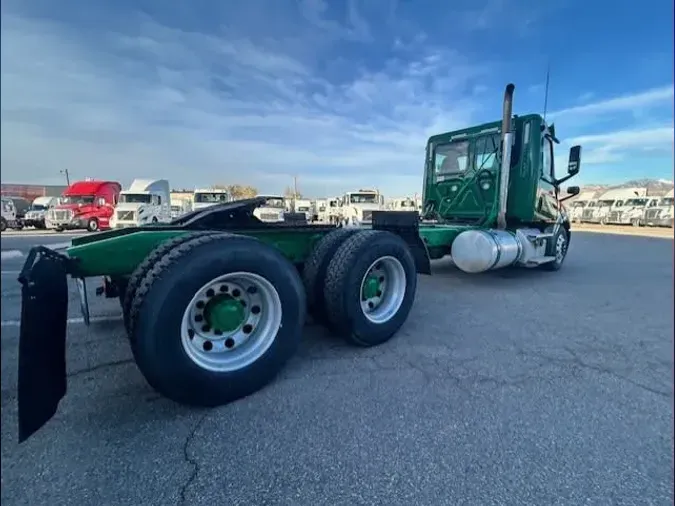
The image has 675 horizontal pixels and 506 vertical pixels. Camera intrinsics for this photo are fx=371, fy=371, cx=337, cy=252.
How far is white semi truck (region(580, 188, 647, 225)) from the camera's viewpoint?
26312 millimetres

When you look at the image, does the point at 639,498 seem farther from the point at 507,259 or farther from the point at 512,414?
the point at 507,259

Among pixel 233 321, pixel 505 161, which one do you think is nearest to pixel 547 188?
pixel 505 161

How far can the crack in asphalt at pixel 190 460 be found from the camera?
1.60m

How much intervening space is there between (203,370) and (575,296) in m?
5.16

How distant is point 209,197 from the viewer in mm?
4262

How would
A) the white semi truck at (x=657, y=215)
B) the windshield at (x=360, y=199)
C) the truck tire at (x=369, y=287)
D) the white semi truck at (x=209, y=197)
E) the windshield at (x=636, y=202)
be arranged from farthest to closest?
the windshield at (x=636, y=202) < the white semi truck at (x=657, y=215) < the windshield at (x=360, y=199) < the white semi truck at (x=209, y=197) < the truck tire at (x=369, y=287)

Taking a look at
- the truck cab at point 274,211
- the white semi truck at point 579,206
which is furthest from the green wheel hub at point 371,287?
the white semi truck at point 579,206

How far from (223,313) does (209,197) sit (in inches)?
88.4

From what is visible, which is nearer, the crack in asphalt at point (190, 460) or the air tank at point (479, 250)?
the crack in asphalt at point (190, 460)

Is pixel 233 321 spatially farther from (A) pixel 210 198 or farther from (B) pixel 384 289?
(A) pixel 210 198

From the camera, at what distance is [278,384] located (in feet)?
8.32

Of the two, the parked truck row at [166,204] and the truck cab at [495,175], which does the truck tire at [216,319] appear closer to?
the parked truck row at [166,204]

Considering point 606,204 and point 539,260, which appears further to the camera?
point 606,204

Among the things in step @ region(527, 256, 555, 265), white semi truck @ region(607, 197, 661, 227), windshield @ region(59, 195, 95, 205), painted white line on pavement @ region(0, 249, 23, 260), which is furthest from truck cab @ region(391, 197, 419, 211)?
white semi truck @ region(607, 197, 661, 227)
